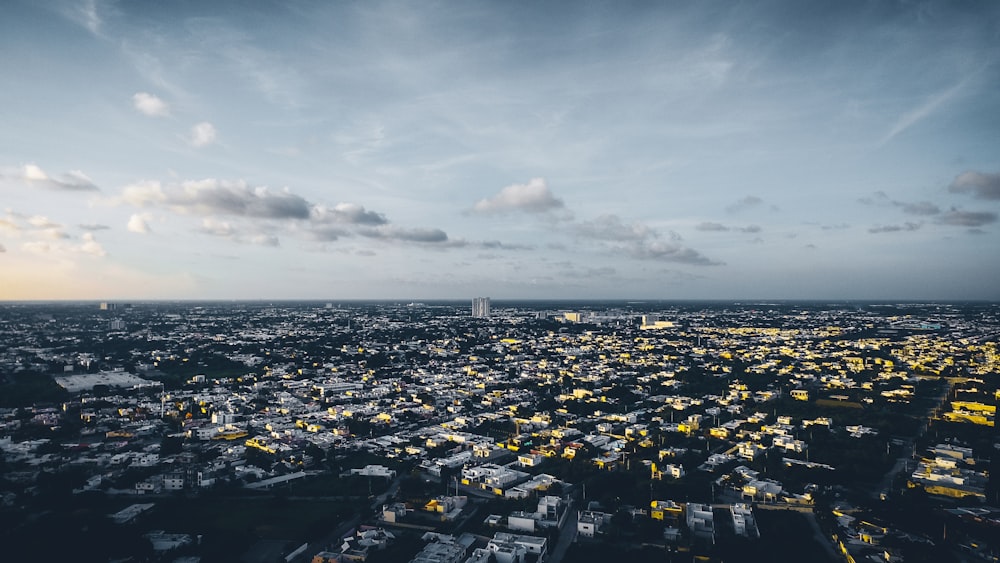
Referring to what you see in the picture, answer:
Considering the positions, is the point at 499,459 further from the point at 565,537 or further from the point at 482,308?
the point at 482,308

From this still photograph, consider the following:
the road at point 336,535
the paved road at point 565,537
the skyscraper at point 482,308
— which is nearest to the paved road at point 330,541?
the road at point 336,535

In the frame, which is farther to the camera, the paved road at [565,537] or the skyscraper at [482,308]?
the skyscraper at [482,308]

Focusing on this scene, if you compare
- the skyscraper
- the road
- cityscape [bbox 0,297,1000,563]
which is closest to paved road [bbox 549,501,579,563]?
cityscape [bbox 0,297,1000,563]

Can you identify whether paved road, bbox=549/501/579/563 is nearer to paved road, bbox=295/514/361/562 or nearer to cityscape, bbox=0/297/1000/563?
cityscape, bbox=0/297/1000/563

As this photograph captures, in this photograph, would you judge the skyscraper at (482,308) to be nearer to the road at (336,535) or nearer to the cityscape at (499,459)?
the cityscape at (499,459)

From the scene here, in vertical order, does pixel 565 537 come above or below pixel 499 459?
below

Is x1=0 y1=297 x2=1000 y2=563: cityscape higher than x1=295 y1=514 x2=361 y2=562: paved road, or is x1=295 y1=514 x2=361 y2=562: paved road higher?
x1=0 y1=297 x2=1000 y2=563: cityscape

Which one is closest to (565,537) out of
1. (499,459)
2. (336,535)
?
(336,535)

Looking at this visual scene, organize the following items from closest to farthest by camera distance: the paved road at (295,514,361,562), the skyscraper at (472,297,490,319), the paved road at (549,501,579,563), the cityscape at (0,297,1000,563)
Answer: the paved road at (295,514,361,562), the paved road at (549,501,579,563), the cityscape at (0,297,1000,563), the skyscraper at (472,297,490,319)

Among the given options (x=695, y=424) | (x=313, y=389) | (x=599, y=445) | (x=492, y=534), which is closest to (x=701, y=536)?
(x=492, y=534)
